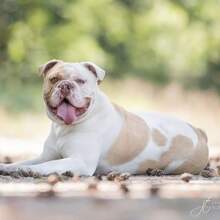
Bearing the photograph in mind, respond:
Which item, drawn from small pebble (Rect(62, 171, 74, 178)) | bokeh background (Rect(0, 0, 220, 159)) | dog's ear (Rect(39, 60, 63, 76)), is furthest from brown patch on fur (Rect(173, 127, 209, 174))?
bokeh background (Rect(0, 0, 220, 159))

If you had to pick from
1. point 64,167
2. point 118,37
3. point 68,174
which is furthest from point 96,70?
point 118,37

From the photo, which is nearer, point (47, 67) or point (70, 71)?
point (70, 71)

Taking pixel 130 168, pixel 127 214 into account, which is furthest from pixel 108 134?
pixel 127 214

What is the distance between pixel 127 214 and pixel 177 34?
18079mm

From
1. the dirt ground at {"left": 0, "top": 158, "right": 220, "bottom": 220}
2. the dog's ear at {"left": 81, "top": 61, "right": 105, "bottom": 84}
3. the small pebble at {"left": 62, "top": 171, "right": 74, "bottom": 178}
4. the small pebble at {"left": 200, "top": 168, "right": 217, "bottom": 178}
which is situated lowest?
the dirt ground at {"left": 0, "top": 158, "right": 220, "bottom": 220}

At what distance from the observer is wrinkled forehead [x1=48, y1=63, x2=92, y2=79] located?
6680 millimetres

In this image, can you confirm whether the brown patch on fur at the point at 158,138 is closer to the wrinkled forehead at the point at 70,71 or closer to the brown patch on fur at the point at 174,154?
the brown patch on fur at the point at 174,154

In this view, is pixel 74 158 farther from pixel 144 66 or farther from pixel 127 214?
pixel 144 66

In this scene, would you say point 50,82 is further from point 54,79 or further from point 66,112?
point 66,112

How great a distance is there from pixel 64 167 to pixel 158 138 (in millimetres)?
905

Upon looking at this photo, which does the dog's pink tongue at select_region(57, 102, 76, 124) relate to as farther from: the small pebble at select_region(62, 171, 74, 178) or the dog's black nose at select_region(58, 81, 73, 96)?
the small pebble at select_region(62, 171, 74, 178)

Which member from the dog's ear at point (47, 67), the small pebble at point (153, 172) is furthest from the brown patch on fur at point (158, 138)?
the dog's ear at point (47, 67)

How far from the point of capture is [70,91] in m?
6.54

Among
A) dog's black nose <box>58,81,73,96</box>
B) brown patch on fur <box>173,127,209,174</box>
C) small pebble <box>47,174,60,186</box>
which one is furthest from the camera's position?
brown patch on fur <box>173,127,209,174</box>
